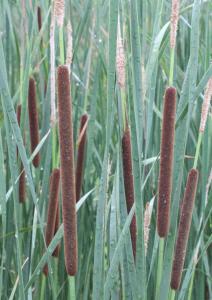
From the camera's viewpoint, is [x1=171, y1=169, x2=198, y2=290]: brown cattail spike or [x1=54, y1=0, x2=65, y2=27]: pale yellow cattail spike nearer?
[x1=54, y1=0, x2=65, y2=27]: pale yellow cattail spike

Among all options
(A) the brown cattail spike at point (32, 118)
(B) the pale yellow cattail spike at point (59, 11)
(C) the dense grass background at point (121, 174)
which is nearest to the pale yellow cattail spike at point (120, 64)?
(C) the dense grass background at point (121, 174)

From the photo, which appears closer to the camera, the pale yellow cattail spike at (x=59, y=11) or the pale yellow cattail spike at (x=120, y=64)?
the pale yellow cattail spike at (x=59, y=11)

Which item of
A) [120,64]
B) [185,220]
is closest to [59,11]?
[120,64]

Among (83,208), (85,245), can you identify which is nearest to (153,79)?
(83,208)

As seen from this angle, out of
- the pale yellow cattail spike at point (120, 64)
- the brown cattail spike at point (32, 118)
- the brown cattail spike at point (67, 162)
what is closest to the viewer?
the brown cattail spike at point (67, 162)

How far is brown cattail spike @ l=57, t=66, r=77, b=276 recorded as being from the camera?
2.56 feet

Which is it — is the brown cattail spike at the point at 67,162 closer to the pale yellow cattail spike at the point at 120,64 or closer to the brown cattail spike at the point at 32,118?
the pale yellow cattail spike at the point at 120,64

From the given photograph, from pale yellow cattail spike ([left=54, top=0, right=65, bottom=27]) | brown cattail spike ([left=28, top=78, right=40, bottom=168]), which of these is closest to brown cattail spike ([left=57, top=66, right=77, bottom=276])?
pale yellow cattail spike ([left=54, top=0, right=65, bottom=27])

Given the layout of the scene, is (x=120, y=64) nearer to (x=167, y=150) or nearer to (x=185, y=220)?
(x=167, y=150)

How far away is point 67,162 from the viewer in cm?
81

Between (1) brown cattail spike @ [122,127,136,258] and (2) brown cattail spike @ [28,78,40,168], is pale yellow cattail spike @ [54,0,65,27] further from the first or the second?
(2) brown cattail spike @ [28,78,40,168]

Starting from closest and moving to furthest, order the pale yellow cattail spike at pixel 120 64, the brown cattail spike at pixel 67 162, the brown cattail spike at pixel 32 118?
1. the brown cattail spike at pixel 67 162
2. the pale yellow cattail spike at pixel 120 64
3. the brown cattail spike at pixel 32 118

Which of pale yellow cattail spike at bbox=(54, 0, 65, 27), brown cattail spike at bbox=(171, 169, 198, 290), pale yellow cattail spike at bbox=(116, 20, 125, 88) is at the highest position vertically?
pale yellow cattail spike at bbox=(54, 0, 65, 27)

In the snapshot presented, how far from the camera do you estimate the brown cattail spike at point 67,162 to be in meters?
0.78
